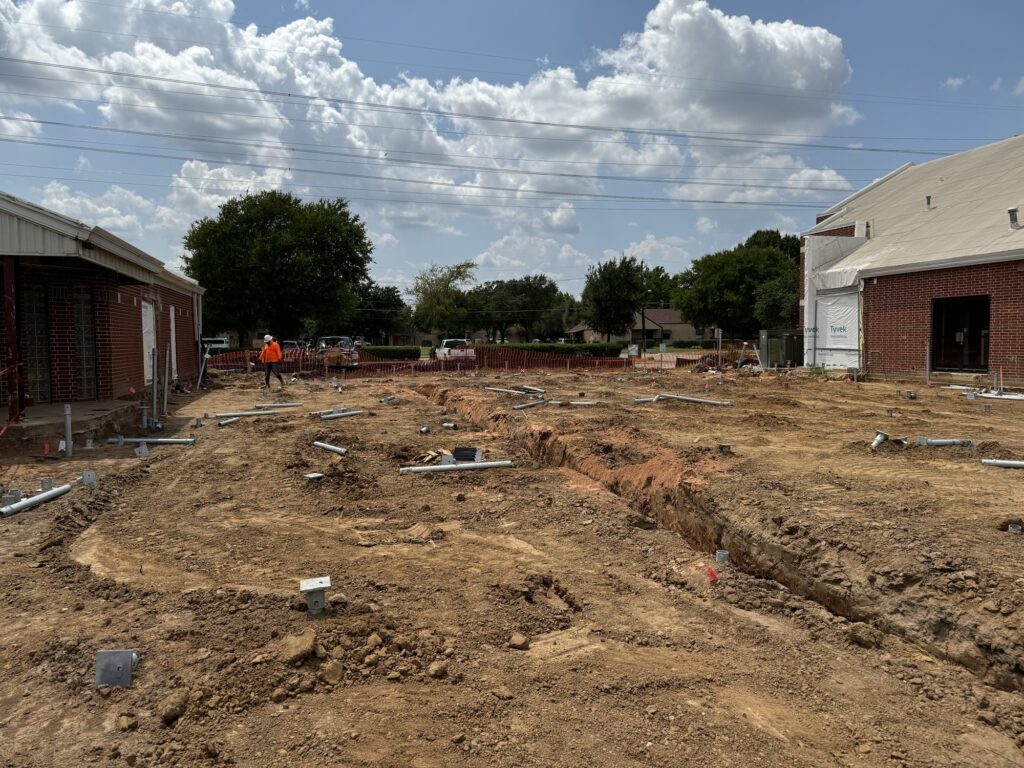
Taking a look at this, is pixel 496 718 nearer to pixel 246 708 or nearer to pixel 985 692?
pixel 246 708

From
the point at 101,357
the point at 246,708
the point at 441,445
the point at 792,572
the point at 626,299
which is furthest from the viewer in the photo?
the point at 626,299

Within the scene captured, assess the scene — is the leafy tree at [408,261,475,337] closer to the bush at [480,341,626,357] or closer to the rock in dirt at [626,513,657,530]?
the bush at [480,341,626,357]

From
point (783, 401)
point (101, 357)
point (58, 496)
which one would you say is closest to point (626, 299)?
point (783, 401)

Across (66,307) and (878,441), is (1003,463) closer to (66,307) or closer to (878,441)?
(878,441)

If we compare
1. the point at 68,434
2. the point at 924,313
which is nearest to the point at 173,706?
the point at 68,434

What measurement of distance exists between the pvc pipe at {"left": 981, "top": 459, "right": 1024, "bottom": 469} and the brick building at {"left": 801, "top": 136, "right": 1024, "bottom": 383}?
1309 centimetres

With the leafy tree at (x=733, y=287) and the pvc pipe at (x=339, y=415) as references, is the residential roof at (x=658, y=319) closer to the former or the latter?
the leafy tree at (x=733, y=287)

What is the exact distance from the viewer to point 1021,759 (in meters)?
3.03

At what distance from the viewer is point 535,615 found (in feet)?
14.5

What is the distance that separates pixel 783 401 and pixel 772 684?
13.0 m

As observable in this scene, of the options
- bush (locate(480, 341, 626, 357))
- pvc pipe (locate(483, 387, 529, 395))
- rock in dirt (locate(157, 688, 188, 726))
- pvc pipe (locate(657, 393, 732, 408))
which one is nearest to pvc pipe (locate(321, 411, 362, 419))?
pvc pipe (locate(483, 387, 529, 395))

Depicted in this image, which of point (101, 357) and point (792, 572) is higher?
point (101, 357)

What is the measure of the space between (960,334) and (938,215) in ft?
15.3

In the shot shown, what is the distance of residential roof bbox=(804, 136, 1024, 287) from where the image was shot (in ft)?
66.1
